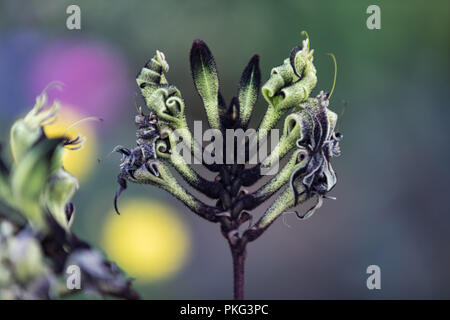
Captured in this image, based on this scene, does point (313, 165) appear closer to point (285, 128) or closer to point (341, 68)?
point (285, 128)

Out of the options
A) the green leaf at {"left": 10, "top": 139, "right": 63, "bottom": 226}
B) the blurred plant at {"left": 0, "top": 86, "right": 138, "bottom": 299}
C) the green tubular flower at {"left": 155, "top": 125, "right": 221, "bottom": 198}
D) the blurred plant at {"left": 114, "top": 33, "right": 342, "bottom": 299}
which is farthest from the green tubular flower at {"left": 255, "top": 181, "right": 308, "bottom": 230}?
the green leaf at {"left": 10, "top": 139, "right": 63, "bottom": 226}

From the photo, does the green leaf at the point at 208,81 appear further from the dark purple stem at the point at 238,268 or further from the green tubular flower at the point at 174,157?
the dark purple stem at the point at 238,268

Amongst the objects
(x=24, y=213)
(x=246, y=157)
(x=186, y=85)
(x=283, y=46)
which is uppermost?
(x=283, y=46)

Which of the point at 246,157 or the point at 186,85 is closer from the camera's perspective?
the point at 246,157

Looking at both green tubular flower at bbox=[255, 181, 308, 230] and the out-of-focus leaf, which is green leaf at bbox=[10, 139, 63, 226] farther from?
green tubular flower at bbox=[255, 181, 308, 230]

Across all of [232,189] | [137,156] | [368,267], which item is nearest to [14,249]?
[137,156]

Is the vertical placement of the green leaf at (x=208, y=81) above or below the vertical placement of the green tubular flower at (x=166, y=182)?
above

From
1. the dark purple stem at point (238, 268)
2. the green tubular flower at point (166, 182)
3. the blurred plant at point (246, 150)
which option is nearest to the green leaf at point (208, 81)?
the blurred plant at point (246, 150)

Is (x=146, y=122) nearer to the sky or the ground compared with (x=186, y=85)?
nearer to the ground

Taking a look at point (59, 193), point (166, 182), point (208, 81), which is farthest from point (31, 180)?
point (208, 81)
